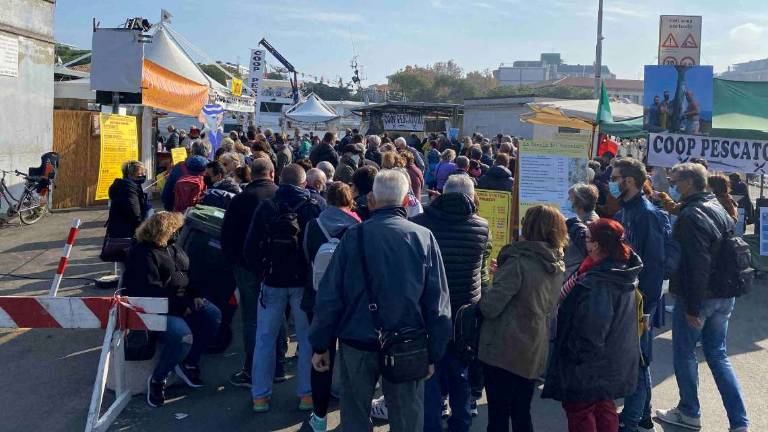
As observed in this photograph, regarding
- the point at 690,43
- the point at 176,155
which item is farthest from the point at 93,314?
the point at 690,43

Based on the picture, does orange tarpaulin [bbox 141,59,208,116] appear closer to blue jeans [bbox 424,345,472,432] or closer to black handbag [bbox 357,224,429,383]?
blue jeans [bbox 424,345,472,432]

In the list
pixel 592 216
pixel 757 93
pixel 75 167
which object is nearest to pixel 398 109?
pixel 75 167

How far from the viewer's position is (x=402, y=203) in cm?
370

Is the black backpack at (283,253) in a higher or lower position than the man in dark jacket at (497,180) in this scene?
lower

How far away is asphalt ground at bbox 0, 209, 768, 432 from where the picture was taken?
487 cm

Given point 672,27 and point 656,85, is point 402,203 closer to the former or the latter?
point 656,85

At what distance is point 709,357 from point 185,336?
387 centimetres

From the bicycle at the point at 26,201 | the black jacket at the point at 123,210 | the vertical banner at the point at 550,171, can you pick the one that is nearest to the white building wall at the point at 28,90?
the bicycle at the point at 26,201

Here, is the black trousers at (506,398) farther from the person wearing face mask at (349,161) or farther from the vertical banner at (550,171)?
the person wearing face mask at (349,161)

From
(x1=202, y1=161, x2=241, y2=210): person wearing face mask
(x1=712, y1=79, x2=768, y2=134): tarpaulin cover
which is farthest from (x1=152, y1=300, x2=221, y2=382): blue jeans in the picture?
(x1=712, y1=79, x2=768, y2=134): tarpaulin cover

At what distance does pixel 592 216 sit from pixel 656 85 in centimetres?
443

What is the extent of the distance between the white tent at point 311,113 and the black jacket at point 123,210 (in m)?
18.4

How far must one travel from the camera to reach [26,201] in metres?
12.6

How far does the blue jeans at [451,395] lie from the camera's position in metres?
4.42
